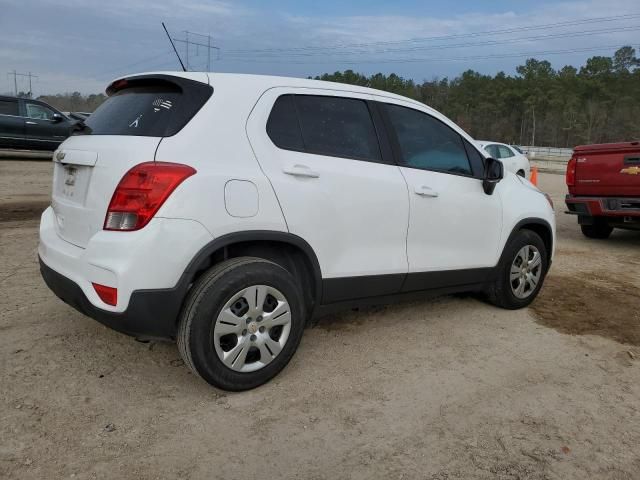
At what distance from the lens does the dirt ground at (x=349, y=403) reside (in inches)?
99.6

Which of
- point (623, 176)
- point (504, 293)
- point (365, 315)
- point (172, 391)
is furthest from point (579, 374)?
point (623, 176)

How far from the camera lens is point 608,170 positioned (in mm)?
7375

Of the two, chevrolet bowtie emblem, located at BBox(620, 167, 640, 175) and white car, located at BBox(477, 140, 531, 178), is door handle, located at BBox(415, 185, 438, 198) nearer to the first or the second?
chevrolet bowtie emblem, located at BBox(620, 167, 640, 175)

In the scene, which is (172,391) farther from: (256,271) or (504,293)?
(504,293)

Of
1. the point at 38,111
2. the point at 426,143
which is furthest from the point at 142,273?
the point at 38,111

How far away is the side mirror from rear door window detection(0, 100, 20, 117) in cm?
1521

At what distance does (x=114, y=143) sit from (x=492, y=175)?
286 centimetres

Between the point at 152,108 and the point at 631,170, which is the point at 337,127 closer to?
the point at 152,108

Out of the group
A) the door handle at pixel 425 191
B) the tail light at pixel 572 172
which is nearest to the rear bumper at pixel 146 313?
the door handle at pixel 425 191

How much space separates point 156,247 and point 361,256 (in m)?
1.39

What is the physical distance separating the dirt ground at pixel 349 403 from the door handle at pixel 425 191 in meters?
1.08

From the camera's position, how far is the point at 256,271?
300 cm

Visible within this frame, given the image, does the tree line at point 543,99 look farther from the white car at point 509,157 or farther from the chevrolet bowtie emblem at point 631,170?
the chevrolet bowtie emblem at point 631,170

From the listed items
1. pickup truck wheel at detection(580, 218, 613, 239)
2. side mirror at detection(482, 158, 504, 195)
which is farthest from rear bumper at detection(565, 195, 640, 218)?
side mirror at detection(482, 158, 504, 195)
